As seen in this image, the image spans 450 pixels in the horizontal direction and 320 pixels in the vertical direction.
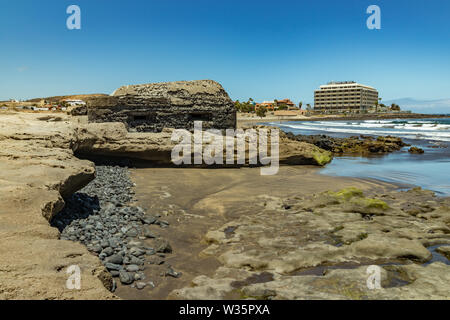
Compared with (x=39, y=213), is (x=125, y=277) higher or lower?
lower

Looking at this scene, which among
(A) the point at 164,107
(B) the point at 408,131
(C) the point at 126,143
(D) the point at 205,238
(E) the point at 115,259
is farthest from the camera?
(B) the point at 408,131

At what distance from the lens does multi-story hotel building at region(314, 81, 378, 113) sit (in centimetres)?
13809

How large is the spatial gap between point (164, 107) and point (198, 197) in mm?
5479

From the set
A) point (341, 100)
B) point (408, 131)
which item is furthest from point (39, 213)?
point (341, 100)

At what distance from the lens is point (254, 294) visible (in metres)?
3.61

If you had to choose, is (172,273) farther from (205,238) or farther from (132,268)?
(205,238)

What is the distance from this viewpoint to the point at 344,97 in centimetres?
14150

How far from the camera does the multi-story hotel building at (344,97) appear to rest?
13809 centimetres

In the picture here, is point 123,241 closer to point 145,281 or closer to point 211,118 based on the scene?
point 145,281

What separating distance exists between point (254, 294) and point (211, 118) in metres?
9.81

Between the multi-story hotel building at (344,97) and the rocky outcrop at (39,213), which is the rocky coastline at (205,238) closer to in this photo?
the rocky outcrop at (39,213)

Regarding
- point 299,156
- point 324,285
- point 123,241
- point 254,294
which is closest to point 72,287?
point 254,294

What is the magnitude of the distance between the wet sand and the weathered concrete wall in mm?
2227

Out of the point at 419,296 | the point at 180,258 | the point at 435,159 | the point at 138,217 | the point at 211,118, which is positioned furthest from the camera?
the point at 435,159
